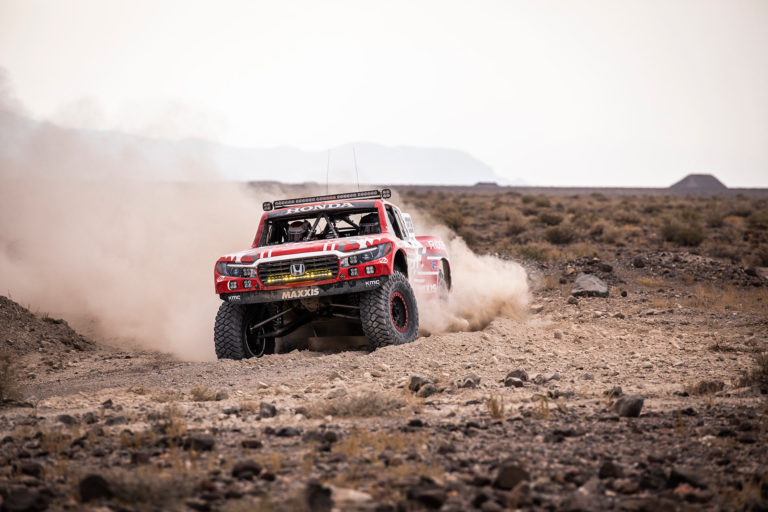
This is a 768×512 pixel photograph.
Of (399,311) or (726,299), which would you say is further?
(726,299)

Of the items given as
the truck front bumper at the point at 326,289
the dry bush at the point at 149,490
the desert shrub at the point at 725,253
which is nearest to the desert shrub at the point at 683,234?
the desert shrub at the point at 725,253

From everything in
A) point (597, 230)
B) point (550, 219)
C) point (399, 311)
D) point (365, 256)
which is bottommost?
point (399, 311)

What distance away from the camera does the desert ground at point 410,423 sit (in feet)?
14.2

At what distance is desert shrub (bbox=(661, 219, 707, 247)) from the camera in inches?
1114

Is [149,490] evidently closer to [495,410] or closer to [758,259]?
[495,410]

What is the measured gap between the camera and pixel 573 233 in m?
29.3

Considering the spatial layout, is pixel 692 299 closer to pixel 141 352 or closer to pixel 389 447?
pixel 141 352

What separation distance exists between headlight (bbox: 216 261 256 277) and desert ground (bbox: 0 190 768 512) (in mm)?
1210

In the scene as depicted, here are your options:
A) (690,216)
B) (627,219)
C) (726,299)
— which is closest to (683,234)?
(627,219)

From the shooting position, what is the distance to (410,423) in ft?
19.7

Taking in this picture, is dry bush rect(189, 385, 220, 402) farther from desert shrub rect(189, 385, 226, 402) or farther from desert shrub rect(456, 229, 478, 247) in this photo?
desert shrub rect(456, 229, 478, 247)

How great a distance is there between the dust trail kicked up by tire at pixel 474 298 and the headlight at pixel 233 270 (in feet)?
10.2

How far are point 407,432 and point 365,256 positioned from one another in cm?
447

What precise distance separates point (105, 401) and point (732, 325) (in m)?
10.0
